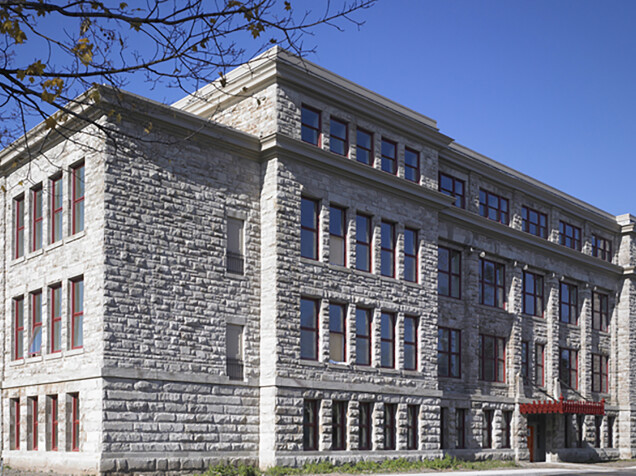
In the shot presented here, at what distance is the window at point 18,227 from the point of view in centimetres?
3030

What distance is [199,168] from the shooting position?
90.6 feet

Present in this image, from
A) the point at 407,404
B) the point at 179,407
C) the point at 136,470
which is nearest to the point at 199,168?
the point at 179,407

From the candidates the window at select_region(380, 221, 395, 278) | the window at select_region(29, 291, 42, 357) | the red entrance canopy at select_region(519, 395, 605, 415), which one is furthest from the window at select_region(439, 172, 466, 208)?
the window at select_region(29, 291, 42, 357)

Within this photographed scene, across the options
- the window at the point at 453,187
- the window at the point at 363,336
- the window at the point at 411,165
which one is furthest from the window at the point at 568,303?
the window at the point at 363,336

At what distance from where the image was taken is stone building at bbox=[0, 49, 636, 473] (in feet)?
82.9

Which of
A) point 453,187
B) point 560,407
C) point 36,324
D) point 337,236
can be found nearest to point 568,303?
point 560,407

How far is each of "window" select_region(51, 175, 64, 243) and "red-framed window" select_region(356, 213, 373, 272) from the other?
10.6 metres

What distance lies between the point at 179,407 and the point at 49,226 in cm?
783

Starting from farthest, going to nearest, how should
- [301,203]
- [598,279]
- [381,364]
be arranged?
[598,279], [381,364], [301,203]

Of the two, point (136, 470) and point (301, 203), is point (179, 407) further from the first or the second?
point (301, 203)

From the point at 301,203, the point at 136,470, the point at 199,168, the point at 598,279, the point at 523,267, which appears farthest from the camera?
the point at 598,279

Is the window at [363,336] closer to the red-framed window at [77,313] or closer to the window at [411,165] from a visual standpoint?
the window at [411,165]

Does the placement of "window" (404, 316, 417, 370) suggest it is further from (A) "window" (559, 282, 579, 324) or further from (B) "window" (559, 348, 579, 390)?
(A) "window" (559, 282, 579, 324)

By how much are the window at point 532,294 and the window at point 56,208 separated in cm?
2325
